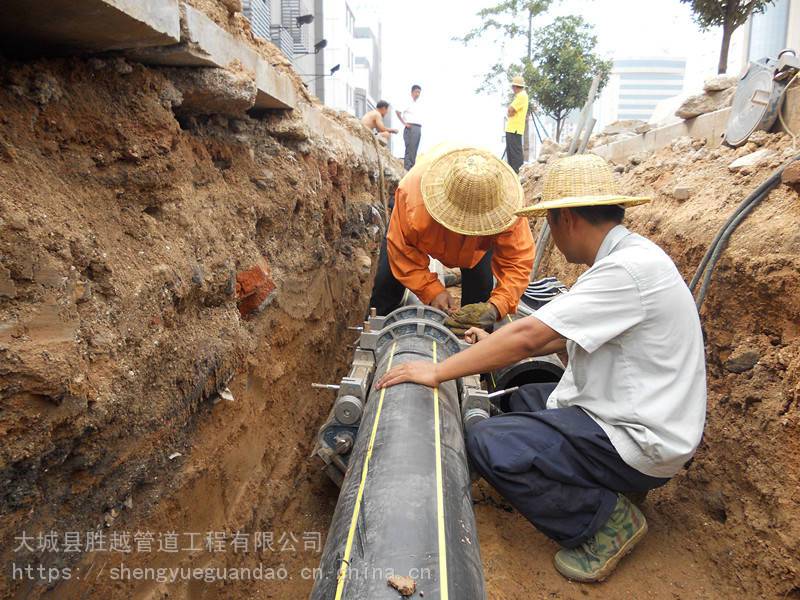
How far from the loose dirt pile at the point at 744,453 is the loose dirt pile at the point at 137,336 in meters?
1.38

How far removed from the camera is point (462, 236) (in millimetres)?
3830

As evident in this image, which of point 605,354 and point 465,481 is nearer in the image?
point 465,481

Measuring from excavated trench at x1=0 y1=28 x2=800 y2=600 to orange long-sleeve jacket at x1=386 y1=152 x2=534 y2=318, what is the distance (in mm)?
639

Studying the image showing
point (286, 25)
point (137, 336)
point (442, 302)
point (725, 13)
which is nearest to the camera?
point (137, 336)

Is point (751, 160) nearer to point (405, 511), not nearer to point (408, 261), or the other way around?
point (408, 261)

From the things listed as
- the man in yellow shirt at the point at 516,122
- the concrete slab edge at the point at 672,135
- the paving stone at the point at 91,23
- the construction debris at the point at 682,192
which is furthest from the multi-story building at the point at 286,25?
the paving stone at the point at 91,23

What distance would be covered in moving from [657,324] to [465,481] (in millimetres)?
1004

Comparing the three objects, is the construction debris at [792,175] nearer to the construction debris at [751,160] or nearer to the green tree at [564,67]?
the construction debris at [751,160]

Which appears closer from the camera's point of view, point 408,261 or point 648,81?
point 408,261

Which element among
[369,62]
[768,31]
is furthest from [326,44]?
[369,62]

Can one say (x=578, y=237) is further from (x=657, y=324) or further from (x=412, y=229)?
(x=412, y=229)

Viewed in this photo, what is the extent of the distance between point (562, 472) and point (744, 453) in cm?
97

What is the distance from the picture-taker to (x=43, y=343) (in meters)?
1.47

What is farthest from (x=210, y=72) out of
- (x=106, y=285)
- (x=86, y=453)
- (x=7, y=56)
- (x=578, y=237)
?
(x=578, y=237)
